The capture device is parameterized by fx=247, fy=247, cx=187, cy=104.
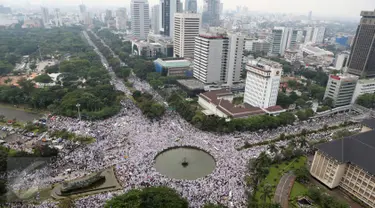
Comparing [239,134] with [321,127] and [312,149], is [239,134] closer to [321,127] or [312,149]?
[312,149]

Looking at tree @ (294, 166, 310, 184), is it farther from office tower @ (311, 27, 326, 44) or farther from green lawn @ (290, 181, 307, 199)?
office tower @ (311, 27, 326, 44)

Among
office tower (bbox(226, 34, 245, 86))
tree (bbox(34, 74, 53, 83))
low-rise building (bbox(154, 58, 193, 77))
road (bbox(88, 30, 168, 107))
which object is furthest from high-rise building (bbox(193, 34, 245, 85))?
tree (bbox(34, 74, 53, 83))

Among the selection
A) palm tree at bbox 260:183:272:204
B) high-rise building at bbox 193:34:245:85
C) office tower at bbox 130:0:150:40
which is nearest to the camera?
palm tree at bbox 260:183:272:204

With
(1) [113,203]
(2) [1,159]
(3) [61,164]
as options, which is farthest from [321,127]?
(2) [1,159]

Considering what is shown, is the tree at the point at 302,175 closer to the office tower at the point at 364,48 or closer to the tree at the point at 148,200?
the tree at the point at 148,200

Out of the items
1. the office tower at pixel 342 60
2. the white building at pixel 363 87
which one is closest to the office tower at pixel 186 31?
the white building at pixel 363 87
